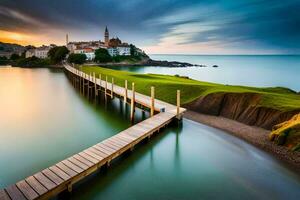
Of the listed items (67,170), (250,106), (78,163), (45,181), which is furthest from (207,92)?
(45,181)

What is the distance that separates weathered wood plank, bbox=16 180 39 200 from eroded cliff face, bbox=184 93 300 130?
46.5 ft

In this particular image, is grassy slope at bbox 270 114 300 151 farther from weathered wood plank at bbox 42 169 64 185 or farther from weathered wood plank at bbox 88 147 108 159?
weathered wood plank at bbox 42 169 64 185

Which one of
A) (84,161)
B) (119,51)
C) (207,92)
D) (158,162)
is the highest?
(119,51)

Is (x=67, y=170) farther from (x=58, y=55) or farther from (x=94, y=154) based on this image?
(x=58, y=55)

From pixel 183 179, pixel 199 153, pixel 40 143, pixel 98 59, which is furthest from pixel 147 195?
pixel 98 59

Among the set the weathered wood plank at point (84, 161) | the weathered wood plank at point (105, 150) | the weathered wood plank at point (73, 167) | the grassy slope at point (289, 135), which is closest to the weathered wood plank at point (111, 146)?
the weathered wood plank at point (105, 150)

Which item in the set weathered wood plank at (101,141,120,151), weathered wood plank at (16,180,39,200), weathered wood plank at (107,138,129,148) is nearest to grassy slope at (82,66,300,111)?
weathered wood plank at (107,138,129,148)

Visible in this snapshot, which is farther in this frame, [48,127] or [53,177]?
[48,127]

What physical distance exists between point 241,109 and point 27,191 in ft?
50.7

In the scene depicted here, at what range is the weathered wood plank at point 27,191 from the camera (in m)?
7.20

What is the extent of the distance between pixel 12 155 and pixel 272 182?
12945 mm

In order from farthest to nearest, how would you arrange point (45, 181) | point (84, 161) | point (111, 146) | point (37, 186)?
point (111, 146) → point (84, 161) → point (45, 181) → point (37, 186)

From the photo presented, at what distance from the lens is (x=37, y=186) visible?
25.2 ft

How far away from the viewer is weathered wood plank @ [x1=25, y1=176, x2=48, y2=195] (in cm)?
741
